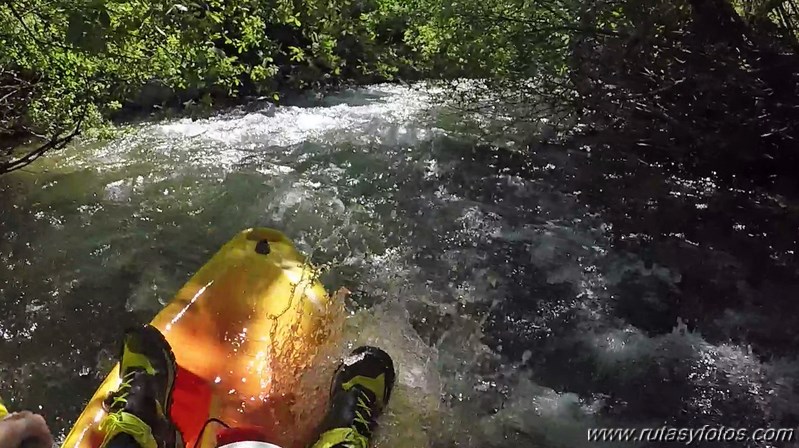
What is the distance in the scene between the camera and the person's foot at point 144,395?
1757mm

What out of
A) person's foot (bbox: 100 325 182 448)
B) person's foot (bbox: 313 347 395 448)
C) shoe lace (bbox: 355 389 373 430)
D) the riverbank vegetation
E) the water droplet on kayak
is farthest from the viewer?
the riverbank vegetation

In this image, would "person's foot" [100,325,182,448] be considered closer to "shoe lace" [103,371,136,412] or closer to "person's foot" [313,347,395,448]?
"shoe lace" [103,371,136,412]

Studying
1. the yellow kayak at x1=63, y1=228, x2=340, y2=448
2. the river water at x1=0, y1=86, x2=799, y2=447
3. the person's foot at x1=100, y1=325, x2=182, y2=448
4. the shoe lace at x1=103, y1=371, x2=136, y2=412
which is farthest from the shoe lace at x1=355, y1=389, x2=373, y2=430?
the shoe lace at x1=103, y1=371, x2=136, y2=412

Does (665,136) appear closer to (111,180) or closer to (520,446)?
(520,446)

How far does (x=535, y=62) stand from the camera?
5.12 m

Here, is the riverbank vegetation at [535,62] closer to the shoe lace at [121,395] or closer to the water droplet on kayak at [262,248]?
the water droplet on kayak at [262,248]

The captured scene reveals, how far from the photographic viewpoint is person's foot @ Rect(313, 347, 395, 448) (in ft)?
6.25

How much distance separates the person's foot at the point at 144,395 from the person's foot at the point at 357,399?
1.48 feet

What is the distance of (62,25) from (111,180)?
168 cm

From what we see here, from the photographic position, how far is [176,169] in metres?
5.06

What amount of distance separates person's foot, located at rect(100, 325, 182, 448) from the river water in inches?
26.9

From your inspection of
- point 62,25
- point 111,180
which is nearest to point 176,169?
point 111,180

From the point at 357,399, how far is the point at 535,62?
376 cm


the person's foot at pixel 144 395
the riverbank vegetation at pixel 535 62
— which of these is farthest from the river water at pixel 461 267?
the person's foot at pixel 144 395
